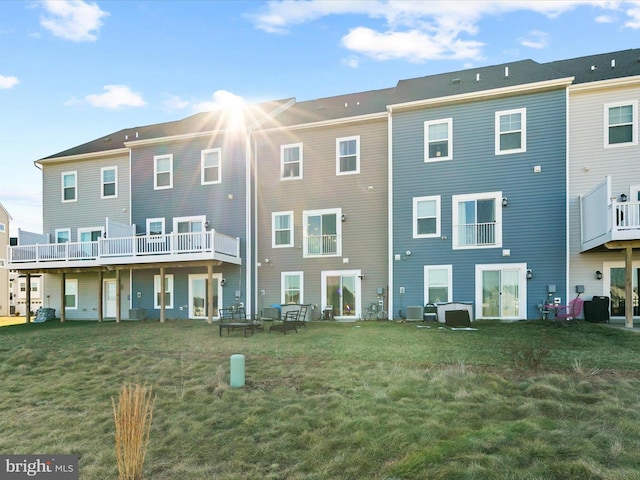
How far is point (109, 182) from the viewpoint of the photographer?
22516 mm

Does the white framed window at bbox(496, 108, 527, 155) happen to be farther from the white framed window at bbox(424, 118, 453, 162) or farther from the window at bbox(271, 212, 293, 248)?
the window at bbox(271, 212, 293, 248)

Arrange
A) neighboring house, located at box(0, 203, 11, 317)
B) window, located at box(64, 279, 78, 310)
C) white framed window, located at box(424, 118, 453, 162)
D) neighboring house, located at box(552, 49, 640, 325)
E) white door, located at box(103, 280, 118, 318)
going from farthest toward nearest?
neighboring house, located at box(0, 203, 11, 317) < window, located at box(64, 279, 78, 310) < white door, located at box(103, 280, 118, 318) < white framed window, located at box(424, 118, 453, 162) < neighboring house, located at box(552, 49, 640, 325)

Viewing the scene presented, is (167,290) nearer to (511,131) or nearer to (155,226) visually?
(155,226)

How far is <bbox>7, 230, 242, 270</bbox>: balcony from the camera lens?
17.5m

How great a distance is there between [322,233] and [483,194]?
Result: 263 inches

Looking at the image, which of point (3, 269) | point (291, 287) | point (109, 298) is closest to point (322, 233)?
point (291, 287)

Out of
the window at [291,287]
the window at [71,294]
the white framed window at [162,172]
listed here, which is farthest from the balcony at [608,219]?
the window at [71,294]

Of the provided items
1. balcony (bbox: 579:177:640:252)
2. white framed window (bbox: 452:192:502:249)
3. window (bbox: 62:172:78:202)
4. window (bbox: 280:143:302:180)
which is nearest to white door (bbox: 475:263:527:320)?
white framed window (bbox: 452:192:502:249)

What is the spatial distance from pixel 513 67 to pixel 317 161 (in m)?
9.21

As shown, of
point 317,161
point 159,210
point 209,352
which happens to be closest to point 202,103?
point 159,210

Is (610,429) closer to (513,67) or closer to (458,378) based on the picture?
(458,378)

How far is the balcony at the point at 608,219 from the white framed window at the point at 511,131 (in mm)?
3010

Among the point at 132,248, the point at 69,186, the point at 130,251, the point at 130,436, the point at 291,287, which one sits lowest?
the point at 130,436

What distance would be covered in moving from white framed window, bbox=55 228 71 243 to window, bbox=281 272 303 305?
41.2 ft
